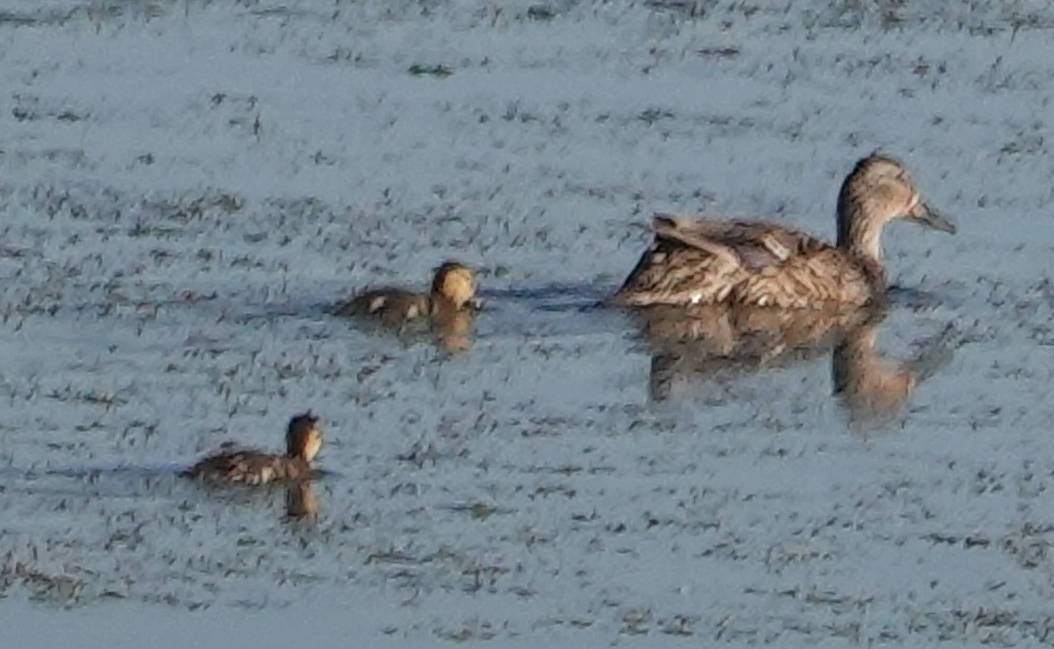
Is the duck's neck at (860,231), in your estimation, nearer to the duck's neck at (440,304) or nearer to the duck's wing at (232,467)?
the duck's neck at (440,304)

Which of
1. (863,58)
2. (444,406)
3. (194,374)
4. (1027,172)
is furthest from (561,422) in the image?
(863,58)

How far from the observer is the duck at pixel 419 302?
1191 centimetres

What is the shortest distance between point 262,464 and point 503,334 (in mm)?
2038

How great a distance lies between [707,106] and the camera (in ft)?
47.9

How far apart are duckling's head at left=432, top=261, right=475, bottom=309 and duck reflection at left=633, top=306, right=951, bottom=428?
0.56 m

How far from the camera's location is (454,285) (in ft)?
39.2

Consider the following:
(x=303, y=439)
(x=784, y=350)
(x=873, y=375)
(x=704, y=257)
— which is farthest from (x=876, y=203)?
(x=303, y=439)

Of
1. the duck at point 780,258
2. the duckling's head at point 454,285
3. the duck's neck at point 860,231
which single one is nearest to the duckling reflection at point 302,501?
the duckling's head at point 454,285

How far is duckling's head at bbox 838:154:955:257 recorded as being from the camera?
13.1 metres

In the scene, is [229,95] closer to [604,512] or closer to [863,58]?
[863,58]

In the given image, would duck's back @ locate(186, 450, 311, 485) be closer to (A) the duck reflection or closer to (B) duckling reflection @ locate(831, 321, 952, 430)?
(A) the duck reflection

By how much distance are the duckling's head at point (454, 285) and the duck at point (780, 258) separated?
1.99 ft

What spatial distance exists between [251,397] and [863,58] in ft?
15.9

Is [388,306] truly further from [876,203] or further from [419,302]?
[876,203]
